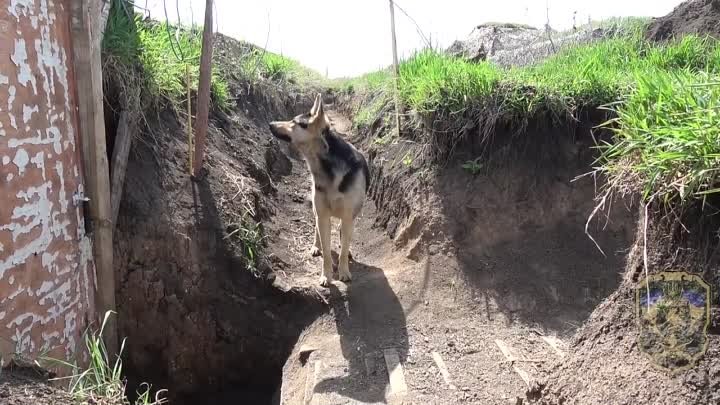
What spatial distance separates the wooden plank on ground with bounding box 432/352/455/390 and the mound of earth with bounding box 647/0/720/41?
6322 millimetres

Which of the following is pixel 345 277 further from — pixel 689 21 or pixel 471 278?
pixel 689 21

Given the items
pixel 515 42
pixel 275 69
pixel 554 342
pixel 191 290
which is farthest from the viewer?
pixel 515 42

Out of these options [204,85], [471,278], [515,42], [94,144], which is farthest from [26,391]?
[515,42]

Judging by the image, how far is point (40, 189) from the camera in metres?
3.30

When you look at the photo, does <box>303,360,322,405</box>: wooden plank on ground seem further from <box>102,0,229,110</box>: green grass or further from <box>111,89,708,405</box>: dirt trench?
<box>102,0,229,110</box>: green grass

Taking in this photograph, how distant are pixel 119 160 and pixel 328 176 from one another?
1.89 meters

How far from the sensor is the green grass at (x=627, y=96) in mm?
2086

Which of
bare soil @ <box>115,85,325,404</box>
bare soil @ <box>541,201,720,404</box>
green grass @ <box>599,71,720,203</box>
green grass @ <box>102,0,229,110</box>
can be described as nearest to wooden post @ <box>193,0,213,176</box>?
green grass @ <box>102,0,229,110</box>

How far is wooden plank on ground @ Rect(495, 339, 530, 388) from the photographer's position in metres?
3.74

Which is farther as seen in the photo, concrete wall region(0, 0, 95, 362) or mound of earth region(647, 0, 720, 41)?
mound of earth region(647, 0, 720, 41)

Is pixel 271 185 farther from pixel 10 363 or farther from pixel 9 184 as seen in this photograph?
pixel 10 363

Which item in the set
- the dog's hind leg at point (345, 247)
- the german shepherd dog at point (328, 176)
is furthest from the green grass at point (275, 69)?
the dog's hind leg at point (345, 247)

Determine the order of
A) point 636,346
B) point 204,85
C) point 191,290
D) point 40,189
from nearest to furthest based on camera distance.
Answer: point 636,346 < point 40,189 < point 191,290 < point 204,85

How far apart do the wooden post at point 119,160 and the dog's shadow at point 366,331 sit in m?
2.09
